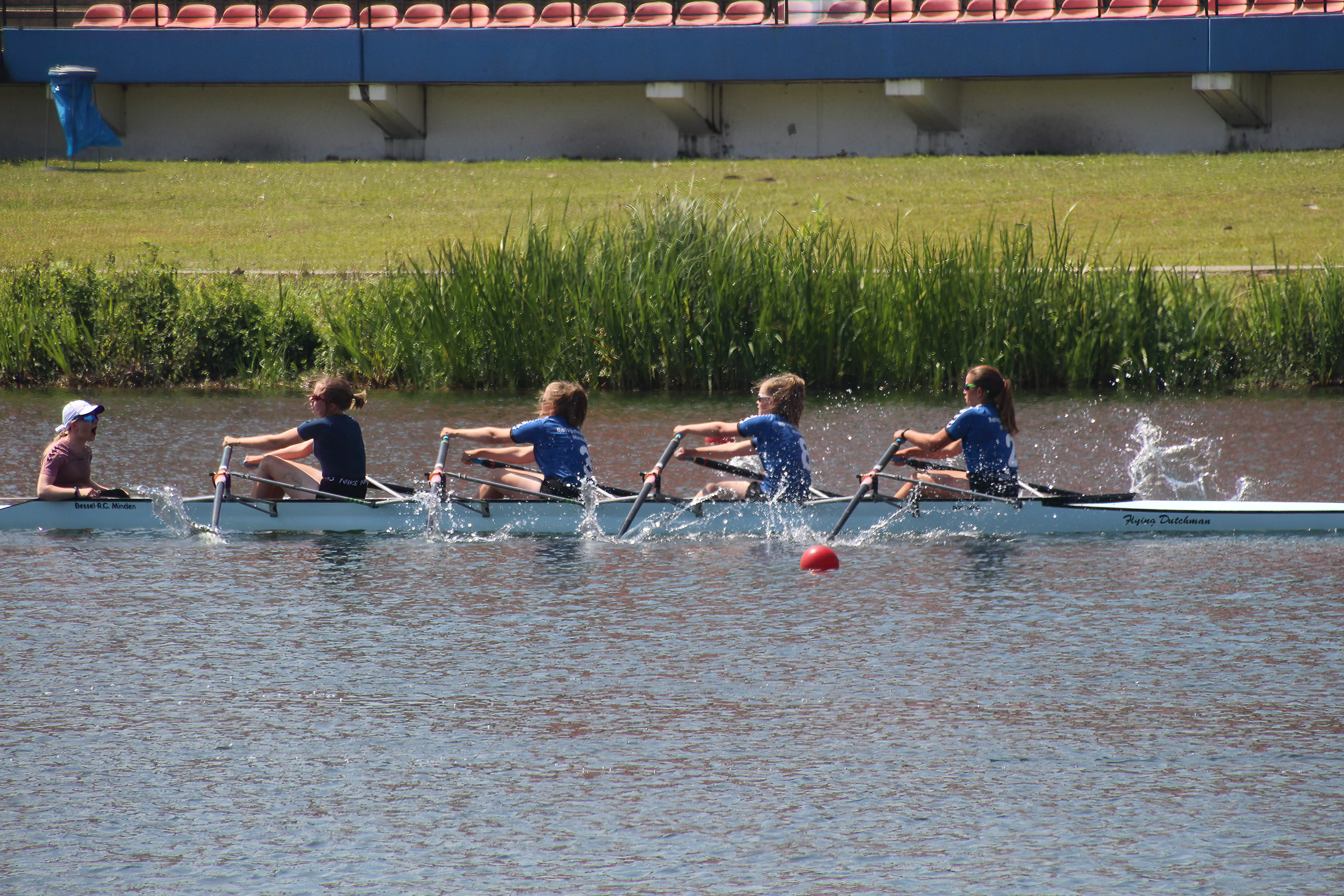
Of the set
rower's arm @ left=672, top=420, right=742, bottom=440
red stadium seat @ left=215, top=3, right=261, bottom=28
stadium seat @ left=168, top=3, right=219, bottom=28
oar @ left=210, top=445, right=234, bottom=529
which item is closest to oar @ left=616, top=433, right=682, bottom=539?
rower's arm @ left=672, top=420, right=742, bottom=440

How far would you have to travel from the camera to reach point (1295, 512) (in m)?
11.4

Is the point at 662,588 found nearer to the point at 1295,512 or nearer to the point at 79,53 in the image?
the point at 1295,512

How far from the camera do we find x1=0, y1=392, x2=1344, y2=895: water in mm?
5977

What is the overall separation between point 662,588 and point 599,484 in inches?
82.4

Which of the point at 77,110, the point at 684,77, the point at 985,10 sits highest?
the point at 985,10

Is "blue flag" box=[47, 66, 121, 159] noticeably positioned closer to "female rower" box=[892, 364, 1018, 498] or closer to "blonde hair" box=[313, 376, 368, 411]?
"blonde hair" box=[313, 376, 368, 411]

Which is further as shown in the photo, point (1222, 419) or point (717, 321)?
point (717, 321)

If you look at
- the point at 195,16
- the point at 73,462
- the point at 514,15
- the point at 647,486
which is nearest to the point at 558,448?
the point at 647,486

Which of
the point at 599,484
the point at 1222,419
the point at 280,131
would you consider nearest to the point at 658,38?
the point at 280,131

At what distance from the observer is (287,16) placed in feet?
130


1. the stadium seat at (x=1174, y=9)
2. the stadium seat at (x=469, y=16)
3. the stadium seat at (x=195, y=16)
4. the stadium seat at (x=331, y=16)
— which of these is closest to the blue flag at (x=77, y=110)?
the stadium seat at (x=195, y=16)

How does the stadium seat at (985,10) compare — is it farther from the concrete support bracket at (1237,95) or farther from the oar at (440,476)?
the oar at (440,476)

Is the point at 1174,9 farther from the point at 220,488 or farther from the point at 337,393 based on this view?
the point at 220,488

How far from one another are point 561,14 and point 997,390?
29182 mm
